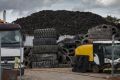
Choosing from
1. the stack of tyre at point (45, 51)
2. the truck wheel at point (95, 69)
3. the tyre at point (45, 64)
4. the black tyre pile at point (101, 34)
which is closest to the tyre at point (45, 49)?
the stack of tyre at point (45, 51)

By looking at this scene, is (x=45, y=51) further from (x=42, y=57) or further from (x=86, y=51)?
(x=86, y=51)

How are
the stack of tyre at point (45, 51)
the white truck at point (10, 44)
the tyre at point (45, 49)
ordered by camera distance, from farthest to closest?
the stack of tyre at point (45, 51) < the tyre at point (45, 49) < the white truck at point (10, 44)

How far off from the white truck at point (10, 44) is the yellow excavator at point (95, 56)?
7455 millimetres

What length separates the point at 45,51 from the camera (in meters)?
31.8

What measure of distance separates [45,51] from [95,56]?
16.7 feet

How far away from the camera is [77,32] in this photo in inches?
1726

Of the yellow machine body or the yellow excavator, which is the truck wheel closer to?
the yellow excavator

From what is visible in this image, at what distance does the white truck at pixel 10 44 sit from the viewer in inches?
814

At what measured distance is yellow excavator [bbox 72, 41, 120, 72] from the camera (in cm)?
2733

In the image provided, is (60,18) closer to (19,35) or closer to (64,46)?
(64,46)

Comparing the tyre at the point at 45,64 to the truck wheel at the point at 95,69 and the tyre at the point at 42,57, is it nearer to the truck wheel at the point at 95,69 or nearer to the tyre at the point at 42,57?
the tyre at the point at 42,57

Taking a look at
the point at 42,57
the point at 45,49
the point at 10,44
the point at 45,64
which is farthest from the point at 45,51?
the point at 10,44

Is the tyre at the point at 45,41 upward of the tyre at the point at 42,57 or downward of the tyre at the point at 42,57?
upward

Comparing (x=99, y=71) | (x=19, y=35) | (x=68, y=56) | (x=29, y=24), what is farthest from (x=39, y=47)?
(x=29, y=24)
